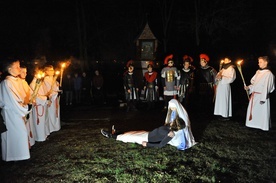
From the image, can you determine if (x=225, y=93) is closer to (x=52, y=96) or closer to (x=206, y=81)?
(x=206, y=81)

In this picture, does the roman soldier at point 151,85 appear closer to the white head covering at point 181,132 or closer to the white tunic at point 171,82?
the white tunic at point 171,82

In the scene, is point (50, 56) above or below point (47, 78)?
above

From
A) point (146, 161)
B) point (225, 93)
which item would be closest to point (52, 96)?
point (146, 161)

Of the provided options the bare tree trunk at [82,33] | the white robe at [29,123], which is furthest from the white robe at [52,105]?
the bare tree trunk at [82,33]

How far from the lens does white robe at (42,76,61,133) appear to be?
7.10 meters

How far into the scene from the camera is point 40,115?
21.7 ft

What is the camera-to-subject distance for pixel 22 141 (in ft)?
17.6

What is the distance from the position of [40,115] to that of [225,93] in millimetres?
6320

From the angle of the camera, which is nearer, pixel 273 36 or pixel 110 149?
pixel 110 149

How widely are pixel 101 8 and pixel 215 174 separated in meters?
23.8

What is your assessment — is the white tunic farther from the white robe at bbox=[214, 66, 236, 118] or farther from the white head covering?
the white head covering

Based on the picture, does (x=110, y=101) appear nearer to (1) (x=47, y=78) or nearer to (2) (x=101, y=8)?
(1) (x=47, y=78)

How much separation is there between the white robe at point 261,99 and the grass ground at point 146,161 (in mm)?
532

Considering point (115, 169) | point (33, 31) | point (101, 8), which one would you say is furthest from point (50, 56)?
point (115, 169)
